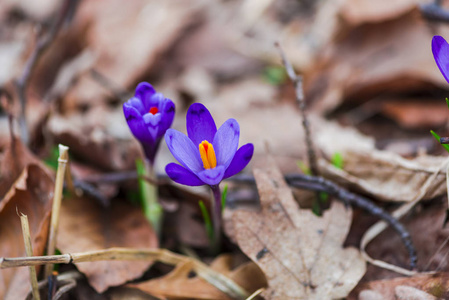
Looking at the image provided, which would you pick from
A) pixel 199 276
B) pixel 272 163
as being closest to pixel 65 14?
pixel 272 163

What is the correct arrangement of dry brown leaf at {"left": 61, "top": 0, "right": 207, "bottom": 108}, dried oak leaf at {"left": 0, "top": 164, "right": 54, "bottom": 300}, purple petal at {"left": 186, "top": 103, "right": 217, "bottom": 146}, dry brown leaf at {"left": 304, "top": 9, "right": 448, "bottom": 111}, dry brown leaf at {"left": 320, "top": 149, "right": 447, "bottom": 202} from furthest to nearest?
dry brown leaf at {"left": 61, "top": 0, "right": 207, "bottom": 108}, dry brown leaf at {"left": 304, "top": 9, "right": 448, "bottom": 111}, dry brown leaf at {"left": 320, "top": 149, "right": 447, "bottom": 202}, dried oak leaf at {"left": 0, "top": 164, "right": 54, "bottom": 300}, purple petal at {"left": 186, "top": 103, "right": 217, "bottom": 146}

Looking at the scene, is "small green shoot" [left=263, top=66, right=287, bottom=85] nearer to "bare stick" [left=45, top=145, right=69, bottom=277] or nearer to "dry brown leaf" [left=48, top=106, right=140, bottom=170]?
"dry brown leaf" [left=48, top=106, right=140, bottom=170]

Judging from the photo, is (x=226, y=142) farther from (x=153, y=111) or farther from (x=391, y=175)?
(x=391, y=175)

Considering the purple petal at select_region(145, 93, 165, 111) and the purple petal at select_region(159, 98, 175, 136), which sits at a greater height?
the purple petal at select_region(145, 93, 165, 111)

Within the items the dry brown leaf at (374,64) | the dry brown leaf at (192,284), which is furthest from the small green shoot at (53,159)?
the dry brown leaf at (374,64)

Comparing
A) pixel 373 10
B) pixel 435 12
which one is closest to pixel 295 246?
pixel 435 12

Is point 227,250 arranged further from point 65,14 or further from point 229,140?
point 65,14

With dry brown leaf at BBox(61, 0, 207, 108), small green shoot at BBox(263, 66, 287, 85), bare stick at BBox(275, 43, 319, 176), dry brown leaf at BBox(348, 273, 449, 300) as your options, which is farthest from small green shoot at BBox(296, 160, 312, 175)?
dry brown leaf at BBox(61, 0, 207, 108)

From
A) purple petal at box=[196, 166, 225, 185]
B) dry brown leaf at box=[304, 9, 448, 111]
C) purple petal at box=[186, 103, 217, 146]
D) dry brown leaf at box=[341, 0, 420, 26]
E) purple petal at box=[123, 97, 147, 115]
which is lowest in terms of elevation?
purple petal at box=[196, 166, 225, 185]
